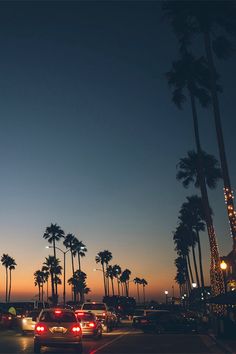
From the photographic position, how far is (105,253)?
13925 centimetres

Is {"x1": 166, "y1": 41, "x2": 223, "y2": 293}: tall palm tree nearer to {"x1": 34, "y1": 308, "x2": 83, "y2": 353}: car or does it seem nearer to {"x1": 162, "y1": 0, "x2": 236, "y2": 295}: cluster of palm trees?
{"x1": 162, "y1": 0, "x2": 236, "y2": 295}: cluster of palm trees

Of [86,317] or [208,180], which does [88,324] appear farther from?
[208,180]

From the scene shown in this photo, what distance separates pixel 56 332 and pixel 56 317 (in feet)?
2.14

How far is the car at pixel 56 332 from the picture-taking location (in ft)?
65.3

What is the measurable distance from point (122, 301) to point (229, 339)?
45792 mm

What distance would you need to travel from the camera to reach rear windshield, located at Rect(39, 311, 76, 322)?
66.7ft

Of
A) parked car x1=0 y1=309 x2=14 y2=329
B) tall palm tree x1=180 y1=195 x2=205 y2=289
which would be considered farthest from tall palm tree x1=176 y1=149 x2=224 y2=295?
tall palm tree x1=180 y1=195 x2=205 y2=289

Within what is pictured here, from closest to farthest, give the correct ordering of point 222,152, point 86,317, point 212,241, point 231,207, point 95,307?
point 231,207 → point 86,317 → point 222,152 → point 95,307 → point 212,241

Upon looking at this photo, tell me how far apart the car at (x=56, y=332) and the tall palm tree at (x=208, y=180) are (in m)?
19.0

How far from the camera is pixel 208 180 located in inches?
1742

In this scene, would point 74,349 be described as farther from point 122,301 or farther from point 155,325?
point 122,301

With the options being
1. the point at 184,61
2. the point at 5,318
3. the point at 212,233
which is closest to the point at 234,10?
the point at 184,61

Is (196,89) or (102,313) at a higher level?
(196,89)

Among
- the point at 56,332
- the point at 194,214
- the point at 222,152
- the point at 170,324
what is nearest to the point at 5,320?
the point at 170,324
